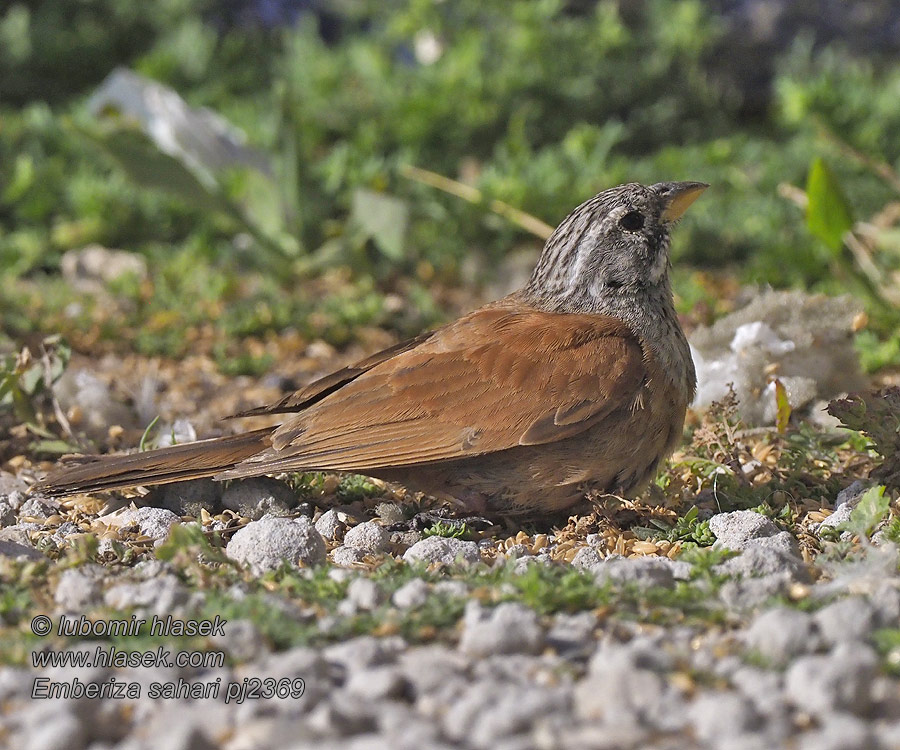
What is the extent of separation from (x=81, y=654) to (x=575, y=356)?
1.88 m

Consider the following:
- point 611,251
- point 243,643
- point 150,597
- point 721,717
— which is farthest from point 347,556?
point 721,717

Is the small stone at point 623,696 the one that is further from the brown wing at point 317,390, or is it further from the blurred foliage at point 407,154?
the blurred foliage at point 407,154

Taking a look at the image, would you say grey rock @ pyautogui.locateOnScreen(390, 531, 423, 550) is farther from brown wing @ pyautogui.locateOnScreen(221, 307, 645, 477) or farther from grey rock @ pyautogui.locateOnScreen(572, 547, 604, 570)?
grey rock @ pyautogui.locateOnScreen(572, 547, 604, 570)

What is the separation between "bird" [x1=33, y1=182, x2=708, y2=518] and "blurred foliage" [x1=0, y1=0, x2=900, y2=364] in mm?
1719

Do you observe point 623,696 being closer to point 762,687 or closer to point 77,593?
point 762,687

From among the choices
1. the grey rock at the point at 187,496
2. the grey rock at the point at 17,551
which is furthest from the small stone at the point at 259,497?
the grey rock at the point at 17,551

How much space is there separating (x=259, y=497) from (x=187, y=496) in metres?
0.24

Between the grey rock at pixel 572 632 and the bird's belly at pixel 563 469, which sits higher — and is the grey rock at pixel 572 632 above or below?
below

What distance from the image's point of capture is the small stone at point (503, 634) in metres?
2.56

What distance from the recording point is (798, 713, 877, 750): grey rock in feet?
6.88

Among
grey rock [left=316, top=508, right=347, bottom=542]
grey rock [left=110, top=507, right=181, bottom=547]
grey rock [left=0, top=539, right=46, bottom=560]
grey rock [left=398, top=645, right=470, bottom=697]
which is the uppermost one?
grey rock [left=110, top=507, right=181, bottom=547]

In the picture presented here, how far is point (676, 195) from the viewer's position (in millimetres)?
4410

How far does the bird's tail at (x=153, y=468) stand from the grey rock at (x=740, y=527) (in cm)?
141

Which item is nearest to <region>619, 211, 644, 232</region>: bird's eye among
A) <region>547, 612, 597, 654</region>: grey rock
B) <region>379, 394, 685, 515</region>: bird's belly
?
<region>379, 394, 685, 515</region>: bird's belly
